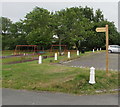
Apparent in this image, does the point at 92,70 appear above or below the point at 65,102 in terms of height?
above

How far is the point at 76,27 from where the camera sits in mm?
20953

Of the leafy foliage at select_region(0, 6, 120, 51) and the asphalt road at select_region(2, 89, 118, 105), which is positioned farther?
the leafy foliage at select_region(0, 6, 120, 51)

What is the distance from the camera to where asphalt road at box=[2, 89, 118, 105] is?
3.96 m

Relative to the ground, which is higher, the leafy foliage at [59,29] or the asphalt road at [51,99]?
the leafy foliage at [59,29]

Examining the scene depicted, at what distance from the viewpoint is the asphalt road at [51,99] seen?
3965 mm

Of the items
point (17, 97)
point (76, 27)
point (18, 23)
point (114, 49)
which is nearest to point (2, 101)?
point (17, 97)

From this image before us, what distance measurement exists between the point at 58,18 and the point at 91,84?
17.2m

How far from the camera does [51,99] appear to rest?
4195 mm

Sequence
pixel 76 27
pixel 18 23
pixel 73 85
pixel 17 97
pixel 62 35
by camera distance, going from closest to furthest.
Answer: pixel 17 97 → pixel 73 85 → pixel 76 27 → pixel 62 35 → pixel 18 23

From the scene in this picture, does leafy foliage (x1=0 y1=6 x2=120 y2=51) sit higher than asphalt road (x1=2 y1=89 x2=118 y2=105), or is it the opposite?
leafy foliage (x1=0 y1=6 x2=120 y2=51)

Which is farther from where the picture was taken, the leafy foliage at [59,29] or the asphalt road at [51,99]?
the leafy foliage at [59,29]

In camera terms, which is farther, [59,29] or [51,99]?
[59,29]

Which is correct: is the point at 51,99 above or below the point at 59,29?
below

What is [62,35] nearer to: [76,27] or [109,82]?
[76,27]
